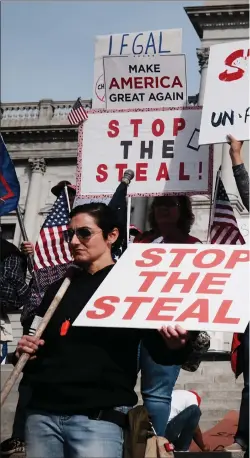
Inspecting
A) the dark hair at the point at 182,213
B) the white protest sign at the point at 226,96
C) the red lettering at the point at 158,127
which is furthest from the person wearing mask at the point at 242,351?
the red lettering at the point at 158,127

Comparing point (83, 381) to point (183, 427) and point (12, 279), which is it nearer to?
point (12, 279)

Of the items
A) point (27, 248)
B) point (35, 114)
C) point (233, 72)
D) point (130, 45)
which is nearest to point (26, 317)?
point (27, 248)

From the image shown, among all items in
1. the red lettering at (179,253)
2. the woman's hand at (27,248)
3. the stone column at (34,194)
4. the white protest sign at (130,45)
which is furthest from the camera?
the stone column at (34,194)

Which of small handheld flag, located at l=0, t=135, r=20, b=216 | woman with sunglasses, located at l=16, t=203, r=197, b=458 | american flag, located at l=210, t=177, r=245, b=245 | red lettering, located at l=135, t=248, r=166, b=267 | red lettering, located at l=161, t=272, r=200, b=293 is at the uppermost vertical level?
small handheld flag, located at l=0, t=135, r=20, b=216

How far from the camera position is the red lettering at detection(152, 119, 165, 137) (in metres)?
4.82

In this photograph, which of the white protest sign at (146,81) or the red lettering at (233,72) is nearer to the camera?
the red lettering at (233,72)

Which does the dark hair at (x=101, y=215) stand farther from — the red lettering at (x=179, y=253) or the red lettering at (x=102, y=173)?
the red lettering at (x=102, y=173)

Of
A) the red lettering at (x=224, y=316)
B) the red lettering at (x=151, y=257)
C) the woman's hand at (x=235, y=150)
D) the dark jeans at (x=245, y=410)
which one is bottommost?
the dark jeans at (x=245, y=410)

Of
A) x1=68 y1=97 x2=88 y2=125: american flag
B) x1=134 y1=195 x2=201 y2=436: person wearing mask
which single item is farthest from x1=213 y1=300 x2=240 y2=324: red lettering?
x1=68 y1=97 x2=88 y2=125: american flag

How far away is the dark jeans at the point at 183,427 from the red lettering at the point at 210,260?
2138 mm

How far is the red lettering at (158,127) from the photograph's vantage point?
4.82 meters

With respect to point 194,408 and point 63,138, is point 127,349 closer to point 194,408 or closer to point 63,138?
point 194,408

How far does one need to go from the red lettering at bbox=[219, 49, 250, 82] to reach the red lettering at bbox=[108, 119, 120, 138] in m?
0.87

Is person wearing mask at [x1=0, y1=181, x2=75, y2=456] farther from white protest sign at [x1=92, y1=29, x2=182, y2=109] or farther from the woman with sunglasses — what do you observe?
white protest sign at [x1=92, y1=29, x2=182, y2=109]
